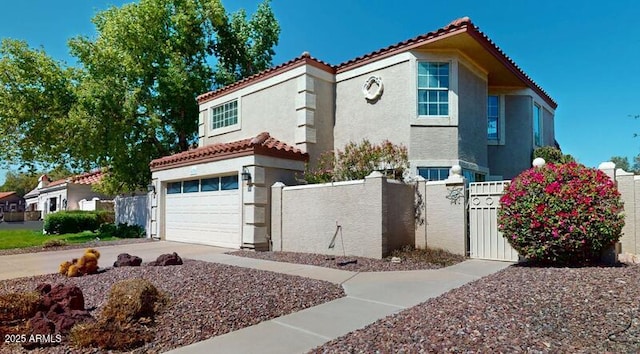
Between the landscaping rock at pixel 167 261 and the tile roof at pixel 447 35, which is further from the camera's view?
the tile roof at pixel 447 35

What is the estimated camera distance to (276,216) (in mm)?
12570

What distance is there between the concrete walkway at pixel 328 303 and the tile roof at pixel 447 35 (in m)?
6.77

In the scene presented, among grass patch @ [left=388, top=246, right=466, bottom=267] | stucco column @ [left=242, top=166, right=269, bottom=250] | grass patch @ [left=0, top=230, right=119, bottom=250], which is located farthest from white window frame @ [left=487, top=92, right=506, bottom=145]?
grass patch @ [left=0, top=230, right=119, bottom=250]

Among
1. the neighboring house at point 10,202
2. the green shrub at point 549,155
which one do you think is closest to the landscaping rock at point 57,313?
the green shrub at point 549,155

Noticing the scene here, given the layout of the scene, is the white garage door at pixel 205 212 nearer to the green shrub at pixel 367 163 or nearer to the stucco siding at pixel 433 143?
the green shrub at pixel 367 163

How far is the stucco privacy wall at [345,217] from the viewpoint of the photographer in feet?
32.8

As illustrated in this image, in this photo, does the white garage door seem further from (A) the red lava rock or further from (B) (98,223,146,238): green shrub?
(A) the red lava rock

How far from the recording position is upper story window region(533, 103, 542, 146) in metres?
17.2

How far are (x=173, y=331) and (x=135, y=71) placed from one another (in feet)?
60.6

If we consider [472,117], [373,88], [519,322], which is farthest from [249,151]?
[519,322]

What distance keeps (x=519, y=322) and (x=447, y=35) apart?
31.5ft

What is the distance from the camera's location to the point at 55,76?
19000 mm

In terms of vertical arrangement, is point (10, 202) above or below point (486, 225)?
below

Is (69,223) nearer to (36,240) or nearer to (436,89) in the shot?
(36,240)
